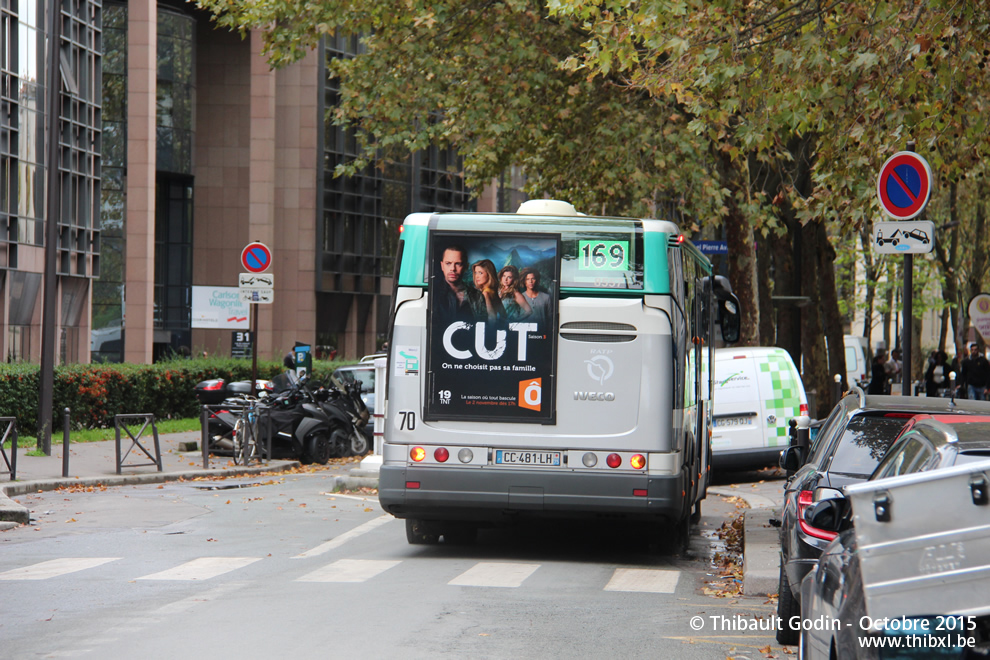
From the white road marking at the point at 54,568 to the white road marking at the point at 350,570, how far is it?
184 cm

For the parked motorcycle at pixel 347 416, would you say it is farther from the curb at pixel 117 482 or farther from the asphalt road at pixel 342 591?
the asphalt road at pixel 342 591

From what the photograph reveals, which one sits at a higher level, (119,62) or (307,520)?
(119,62)

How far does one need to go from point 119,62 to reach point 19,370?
25655 millimetres

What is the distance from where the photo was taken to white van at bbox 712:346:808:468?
18.7 metres

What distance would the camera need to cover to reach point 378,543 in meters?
11.9

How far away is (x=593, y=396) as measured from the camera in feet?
34.7

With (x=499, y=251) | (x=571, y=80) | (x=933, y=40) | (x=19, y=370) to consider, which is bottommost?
(x=19, y=370)

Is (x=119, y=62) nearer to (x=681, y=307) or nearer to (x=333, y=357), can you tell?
(x=333, y=357)

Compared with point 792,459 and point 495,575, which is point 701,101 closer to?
point 792,459

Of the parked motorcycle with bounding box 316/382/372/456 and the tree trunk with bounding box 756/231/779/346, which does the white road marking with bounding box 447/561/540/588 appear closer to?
the parked motorcycle with bounding box 316/382/372/456

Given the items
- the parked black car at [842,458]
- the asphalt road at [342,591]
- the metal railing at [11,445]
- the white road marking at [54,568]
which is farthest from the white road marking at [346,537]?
the metal railing at [11,445]

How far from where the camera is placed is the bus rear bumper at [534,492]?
10438 mm

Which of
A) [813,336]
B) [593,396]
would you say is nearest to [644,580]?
[593,396]

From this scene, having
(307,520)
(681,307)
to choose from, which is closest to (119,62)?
(307,520)
